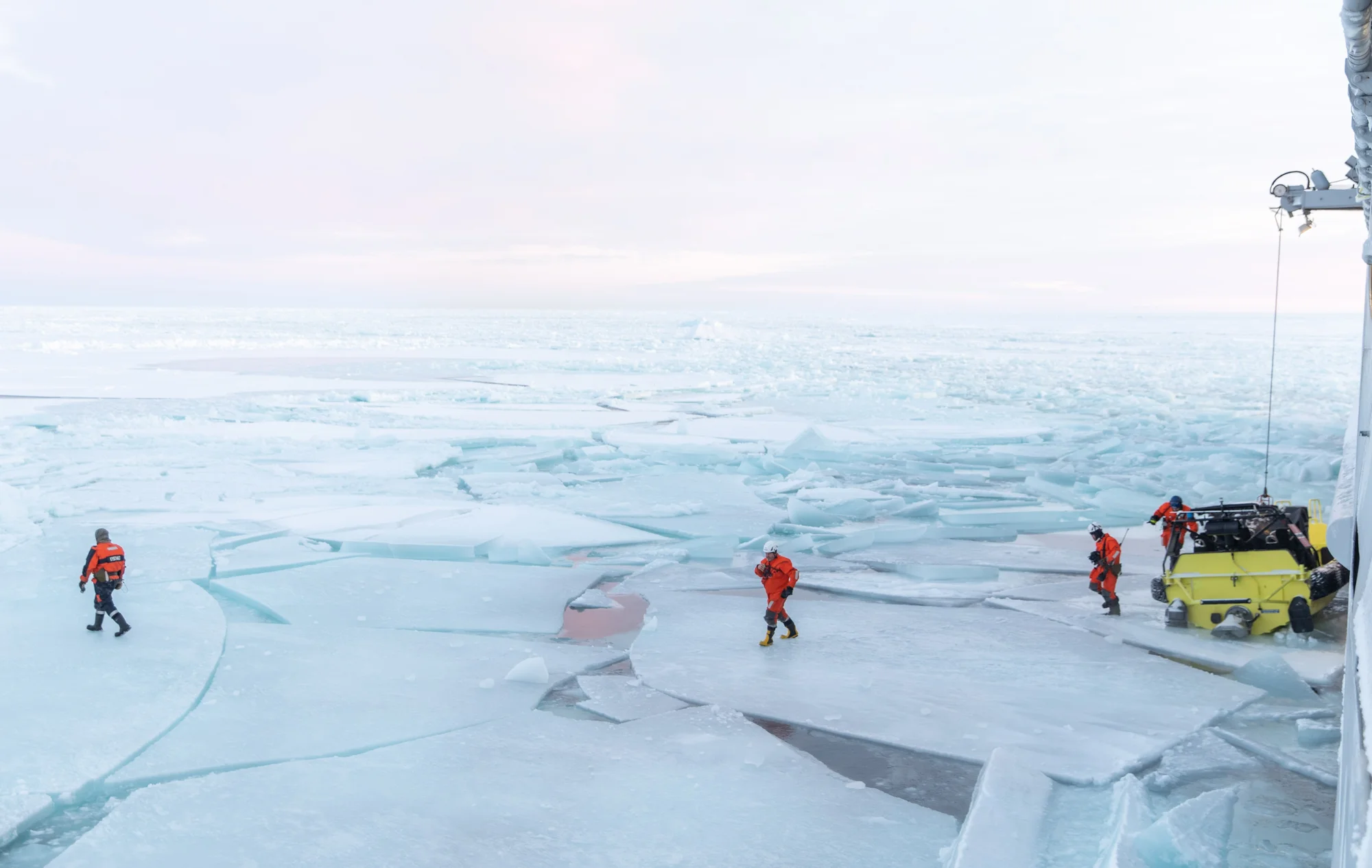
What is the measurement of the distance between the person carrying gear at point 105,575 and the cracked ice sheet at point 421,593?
0.97 m

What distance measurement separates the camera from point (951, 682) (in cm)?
507

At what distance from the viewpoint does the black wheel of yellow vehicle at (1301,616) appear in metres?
5.64

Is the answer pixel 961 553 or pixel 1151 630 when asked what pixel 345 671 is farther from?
pixel 961 553

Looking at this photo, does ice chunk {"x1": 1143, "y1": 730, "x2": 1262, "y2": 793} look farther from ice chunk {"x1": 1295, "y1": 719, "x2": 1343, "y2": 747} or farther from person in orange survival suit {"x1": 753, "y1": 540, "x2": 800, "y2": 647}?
person in orange survival suit {"x1": 753, "y1": 540, "x2": 800, "y2": 647}

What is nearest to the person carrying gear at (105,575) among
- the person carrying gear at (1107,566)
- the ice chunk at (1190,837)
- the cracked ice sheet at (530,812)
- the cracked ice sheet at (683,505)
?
the cracked ice sheet at (530,812)

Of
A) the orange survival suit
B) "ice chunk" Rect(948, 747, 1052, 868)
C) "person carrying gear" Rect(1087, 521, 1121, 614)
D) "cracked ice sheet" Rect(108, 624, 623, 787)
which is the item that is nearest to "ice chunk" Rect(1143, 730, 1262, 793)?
"ice chunk" Rect(948, 747, 1052, 868)

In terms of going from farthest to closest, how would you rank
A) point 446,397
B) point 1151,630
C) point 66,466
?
point 446,397, point 66,466, point 1151,630

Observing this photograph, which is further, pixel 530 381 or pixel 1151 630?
pixel 530 381

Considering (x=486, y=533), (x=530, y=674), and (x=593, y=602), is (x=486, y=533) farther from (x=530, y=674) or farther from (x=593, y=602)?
(x=530, y=674)

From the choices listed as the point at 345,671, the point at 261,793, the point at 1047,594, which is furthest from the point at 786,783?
the point at 1047,594

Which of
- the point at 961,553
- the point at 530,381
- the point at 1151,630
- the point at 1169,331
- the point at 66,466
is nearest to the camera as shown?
the point at 1151,630

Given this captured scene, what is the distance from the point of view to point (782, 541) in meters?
8.55

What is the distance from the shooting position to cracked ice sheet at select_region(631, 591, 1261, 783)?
14.3 feet

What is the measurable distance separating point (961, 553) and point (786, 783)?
4.65 meters
